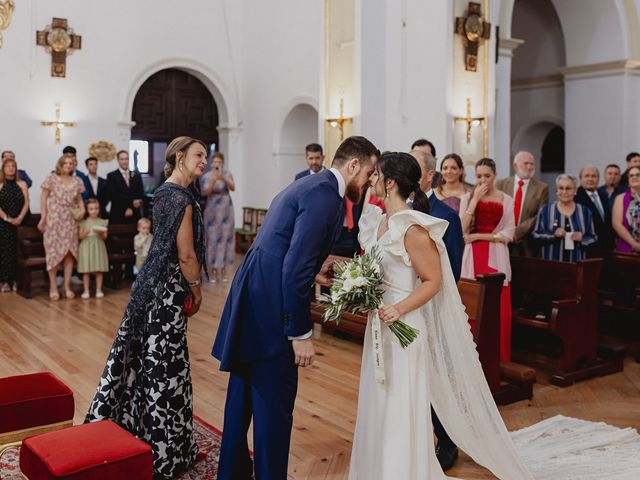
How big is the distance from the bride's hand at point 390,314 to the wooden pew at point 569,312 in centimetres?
295

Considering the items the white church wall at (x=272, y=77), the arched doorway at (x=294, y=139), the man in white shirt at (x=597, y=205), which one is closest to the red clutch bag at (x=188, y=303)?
the man in white shirt at (x=597, y=205)

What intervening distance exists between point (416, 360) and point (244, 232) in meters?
10.6

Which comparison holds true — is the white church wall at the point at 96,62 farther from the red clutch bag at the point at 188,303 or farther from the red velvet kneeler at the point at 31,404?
the red clutch bag at the point at 188,303

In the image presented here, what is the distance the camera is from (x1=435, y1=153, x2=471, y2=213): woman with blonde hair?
19.0 ft

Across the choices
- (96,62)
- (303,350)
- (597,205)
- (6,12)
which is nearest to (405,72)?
(597,205)

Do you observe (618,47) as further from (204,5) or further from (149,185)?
(149,185)

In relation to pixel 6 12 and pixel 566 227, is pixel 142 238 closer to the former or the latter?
pixel 6 12

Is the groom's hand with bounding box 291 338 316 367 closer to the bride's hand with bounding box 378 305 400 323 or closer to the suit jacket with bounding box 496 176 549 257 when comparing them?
the bride's hand with bounding box 378 305 400 323

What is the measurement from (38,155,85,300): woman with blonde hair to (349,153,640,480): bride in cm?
644

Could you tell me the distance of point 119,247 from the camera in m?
10.2

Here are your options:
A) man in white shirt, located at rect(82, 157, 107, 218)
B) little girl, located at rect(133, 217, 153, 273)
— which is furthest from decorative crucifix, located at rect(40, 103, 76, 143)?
little girl, located at rect(133, 217, 153, 273)

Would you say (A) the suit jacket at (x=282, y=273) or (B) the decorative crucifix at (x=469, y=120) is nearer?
(A) the suit jacket at (x=282, y=273)

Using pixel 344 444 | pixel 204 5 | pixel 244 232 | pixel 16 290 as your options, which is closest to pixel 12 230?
pixel 16 290

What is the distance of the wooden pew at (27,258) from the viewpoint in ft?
31.2
